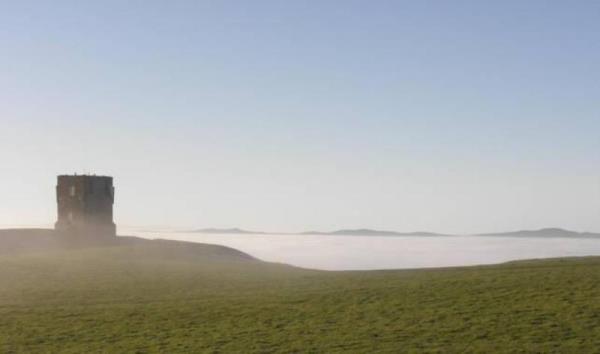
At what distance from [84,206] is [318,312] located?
51326mm

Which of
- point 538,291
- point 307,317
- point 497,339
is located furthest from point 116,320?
point 538,291

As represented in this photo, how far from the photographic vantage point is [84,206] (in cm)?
7212

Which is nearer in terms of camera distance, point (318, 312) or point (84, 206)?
point (318, 312)

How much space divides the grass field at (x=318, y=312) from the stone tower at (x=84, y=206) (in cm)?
3254

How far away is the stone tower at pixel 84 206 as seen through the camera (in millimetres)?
72438

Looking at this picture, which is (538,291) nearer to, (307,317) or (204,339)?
(307,317)

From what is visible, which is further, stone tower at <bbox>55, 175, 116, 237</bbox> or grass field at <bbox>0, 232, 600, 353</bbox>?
stone tower at <bbox>55, 175, 116, 237</bbox>

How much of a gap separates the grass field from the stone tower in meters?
32.5

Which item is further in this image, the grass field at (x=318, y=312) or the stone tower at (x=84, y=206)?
the stone tower at (x=84, y=206)

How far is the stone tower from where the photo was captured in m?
72.4

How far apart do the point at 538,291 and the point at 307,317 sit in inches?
373

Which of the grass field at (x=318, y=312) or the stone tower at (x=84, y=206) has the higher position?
the stone tower at (x=84, y=206)

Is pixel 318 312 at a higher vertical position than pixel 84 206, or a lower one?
lower

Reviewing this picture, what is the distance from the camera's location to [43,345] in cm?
2308
